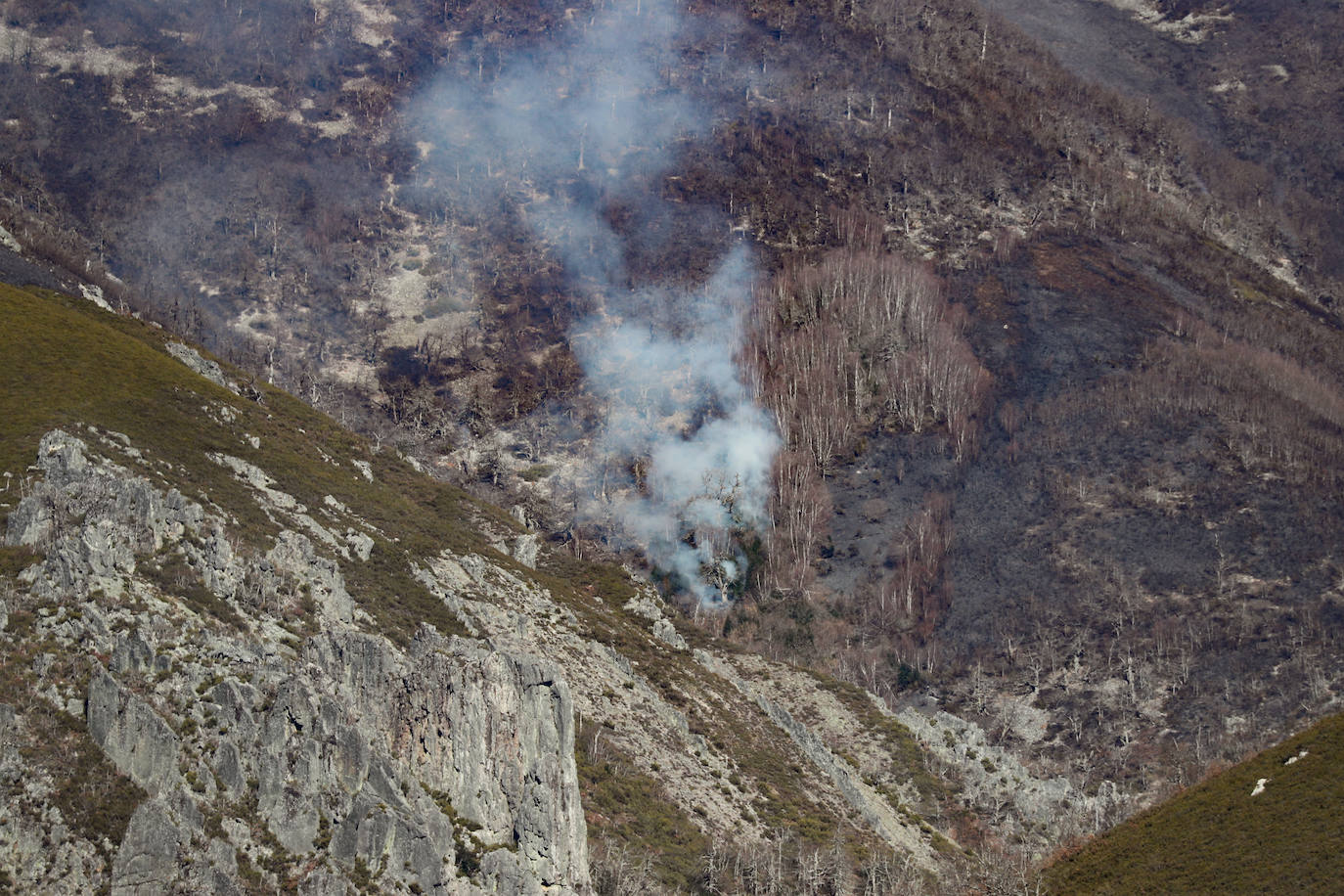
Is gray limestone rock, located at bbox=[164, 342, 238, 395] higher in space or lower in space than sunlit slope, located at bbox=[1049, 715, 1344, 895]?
lower

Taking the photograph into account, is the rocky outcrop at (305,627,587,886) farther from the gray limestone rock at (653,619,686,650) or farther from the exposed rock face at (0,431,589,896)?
the gray limestone rock at (653,619,686,650)

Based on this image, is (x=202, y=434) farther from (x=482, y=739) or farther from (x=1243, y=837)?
(x=1243, y=837)

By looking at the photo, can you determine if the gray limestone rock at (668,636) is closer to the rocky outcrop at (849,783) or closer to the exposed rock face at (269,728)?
the rocky outcrop at (849,783)

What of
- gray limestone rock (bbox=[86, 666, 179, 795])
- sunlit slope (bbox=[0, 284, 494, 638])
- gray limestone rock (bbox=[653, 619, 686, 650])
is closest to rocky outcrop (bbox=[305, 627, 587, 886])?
gray limestone rock (bbox=[86, 666, 179, 795])

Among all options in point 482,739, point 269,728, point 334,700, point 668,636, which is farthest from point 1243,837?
point 668,636

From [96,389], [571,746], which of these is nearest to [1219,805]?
[571,746]

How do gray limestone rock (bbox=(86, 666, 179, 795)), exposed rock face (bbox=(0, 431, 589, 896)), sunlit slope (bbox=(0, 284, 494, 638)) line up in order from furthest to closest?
sunlit slope (bbox=(0, 284, 494, 638)) → exposed rock face (bbox=(0, 431, 589, 896)) → gray limestone rock (bbox=(86, 666, 179, 795))

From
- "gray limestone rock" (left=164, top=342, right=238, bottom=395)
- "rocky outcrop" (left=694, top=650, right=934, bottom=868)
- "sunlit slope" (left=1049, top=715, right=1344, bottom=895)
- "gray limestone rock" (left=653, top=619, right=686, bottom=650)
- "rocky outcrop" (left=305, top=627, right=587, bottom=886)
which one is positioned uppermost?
"sunlit slope" (left=1049, top=715, right=1344, bottom=895)

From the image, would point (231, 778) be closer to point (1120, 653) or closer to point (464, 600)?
point (464, 600)
